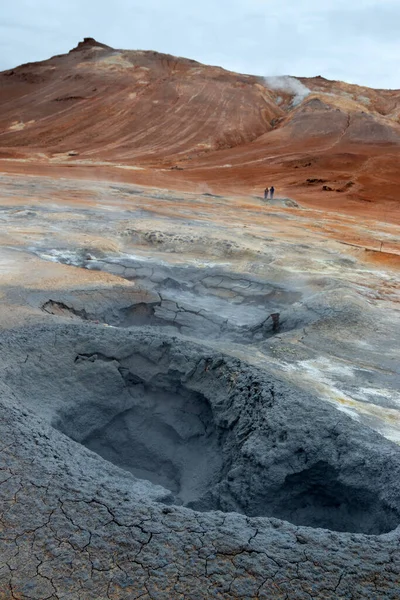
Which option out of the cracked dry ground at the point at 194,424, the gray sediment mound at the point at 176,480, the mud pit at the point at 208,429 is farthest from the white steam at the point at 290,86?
the gray sediment mound at the point at 176,480

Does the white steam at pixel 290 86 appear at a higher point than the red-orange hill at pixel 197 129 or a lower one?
higher

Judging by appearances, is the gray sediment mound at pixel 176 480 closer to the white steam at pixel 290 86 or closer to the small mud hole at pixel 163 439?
the small mud hole at pixel 163 439

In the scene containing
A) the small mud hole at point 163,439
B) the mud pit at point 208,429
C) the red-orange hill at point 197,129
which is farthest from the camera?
the red-orange hill at point 197,129

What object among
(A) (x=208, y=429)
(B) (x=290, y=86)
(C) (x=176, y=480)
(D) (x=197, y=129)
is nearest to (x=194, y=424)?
(A) (x=208, y=429)

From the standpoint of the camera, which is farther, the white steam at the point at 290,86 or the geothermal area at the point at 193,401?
the white steam at the point at 290,86

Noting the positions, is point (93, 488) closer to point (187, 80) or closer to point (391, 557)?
point (391, 557)

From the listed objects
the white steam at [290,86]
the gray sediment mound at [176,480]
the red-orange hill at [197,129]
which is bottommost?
the gray sediment mound at [176,480]

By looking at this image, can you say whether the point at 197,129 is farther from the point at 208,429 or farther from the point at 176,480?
the point at 176,480
